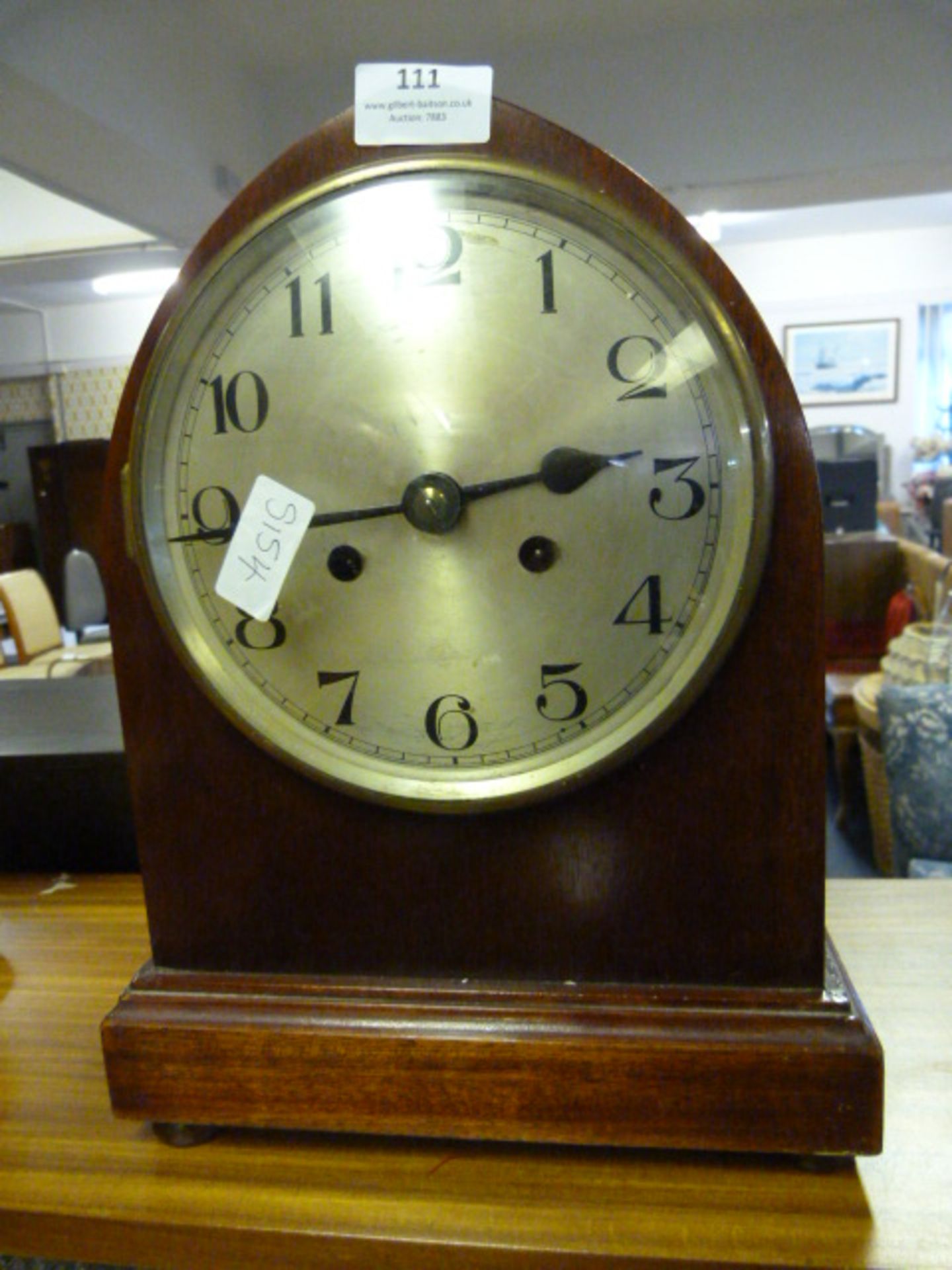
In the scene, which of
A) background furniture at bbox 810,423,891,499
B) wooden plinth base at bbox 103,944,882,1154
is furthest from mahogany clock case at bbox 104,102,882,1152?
background furniture at bbox 810,423,891,499

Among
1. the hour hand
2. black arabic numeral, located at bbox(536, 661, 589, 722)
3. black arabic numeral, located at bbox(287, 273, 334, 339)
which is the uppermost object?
black arabic numeral, located at bbox(287, 273, 334, 339)

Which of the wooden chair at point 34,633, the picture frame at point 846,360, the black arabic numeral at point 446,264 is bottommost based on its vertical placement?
the wooden chair at point 34,633

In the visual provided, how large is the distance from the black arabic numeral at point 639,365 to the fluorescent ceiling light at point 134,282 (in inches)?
228

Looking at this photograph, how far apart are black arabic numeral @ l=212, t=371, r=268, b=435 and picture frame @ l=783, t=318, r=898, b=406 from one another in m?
6.84

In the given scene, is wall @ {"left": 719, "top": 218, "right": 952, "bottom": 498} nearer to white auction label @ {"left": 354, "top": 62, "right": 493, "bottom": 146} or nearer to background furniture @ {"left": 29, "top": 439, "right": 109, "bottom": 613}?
background furniture @ {"left": 29, "top": 439, "right": 109, "bottom": 613}

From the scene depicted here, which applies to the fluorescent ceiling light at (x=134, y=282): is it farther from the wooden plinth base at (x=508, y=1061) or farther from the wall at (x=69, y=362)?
the wooden plinth base at (x=508, y=1061)

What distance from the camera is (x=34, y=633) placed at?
4.39 metres

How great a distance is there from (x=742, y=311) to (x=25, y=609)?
172 inches

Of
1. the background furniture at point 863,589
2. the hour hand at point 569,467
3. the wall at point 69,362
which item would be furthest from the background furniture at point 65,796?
the wall at point 69,362

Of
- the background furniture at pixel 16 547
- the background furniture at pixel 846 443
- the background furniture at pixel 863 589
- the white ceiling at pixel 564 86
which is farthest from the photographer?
the background furniture at pixel 16 547

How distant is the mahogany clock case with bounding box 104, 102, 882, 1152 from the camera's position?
520mm

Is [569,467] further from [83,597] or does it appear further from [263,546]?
[83,597]

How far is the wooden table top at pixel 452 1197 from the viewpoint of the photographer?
1.62ft

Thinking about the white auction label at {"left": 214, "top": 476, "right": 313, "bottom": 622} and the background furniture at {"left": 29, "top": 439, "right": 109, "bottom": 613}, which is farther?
the background furniture at {"left": 29, "top": 439, "right": 109, "bottom": 613}
